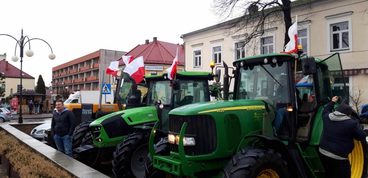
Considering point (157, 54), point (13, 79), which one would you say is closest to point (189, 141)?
point (157, 54)

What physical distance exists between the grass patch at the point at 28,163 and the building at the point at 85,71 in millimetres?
50042

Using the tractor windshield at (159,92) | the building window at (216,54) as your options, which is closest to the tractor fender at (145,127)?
the tractor windshield at (159,92)

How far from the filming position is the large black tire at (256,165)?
495cm

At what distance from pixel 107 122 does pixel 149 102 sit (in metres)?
1.14

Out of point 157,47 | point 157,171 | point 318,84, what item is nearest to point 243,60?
point 318,84

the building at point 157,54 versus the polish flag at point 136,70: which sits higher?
the building at point 157,54

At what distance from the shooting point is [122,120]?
8961 mm

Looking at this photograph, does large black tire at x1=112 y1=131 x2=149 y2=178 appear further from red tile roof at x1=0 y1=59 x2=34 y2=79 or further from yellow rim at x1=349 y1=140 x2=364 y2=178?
red tile roof at x1=0 y1=59 x2=34 y2=79

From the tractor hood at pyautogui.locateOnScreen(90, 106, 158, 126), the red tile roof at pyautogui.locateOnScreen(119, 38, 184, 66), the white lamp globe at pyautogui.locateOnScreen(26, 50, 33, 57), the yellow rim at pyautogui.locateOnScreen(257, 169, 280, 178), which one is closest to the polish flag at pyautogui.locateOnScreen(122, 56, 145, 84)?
the tractor hood at pyautogui.locateOnScreen(90, 106, 158, 126)

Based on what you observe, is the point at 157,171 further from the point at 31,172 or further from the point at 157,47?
the point at 157,47

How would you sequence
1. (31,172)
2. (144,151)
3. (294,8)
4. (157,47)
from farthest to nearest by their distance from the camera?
(157,47), (294,8), (144,151), (31,172)

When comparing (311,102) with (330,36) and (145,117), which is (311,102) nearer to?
(145,117)

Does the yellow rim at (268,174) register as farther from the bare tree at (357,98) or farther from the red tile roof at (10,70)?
the red tile roof at (10,70)

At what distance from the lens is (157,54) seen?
158ft
